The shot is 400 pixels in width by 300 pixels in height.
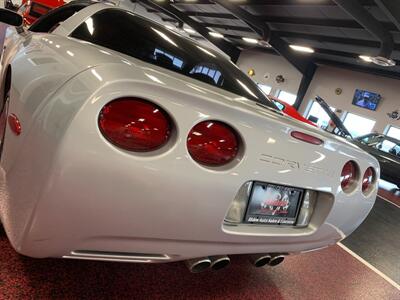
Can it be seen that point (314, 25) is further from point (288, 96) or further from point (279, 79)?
point (279, 79)

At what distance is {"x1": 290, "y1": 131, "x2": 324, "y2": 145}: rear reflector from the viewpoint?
1.38m

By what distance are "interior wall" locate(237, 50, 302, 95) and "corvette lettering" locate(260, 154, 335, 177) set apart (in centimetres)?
1747

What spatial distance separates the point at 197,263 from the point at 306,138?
0.66 metres

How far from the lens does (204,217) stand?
1.19 m

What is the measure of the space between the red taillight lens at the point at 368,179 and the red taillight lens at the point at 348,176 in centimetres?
13

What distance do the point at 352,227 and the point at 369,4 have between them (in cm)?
909

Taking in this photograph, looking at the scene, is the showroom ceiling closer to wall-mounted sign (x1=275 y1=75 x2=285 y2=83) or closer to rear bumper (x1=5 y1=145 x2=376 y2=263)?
wall-mounted sign (x1=275 y1=75 x2=285 y2=83)

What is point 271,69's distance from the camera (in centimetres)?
2062

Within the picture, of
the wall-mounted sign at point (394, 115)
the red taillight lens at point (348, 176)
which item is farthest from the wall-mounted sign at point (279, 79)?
the red taillight lens at point (348, 176)

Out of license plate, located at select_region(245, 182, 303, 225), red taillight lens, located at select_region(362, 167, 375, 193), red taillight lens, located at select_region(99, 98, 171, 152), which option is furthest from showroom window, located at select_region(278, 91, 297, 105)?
red taillight lens, located at select_region(99, 98, 171, 152)

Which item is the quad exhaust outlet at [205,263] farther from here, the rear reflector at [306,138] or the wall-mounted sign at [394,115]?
the wall-mounted sign at [394,115]

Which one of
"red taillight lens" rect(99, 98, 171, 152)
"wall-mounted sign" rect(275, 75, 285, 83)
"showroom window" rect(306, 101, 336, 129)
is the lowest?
"red taillight lens" rect(99, 98, 171, 152)

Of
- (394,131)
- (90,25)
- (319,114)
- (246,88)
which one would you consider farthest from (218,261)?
(319,114)

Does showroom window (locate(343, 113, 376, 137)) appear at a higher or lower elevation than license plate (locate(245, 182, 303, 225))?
higher
